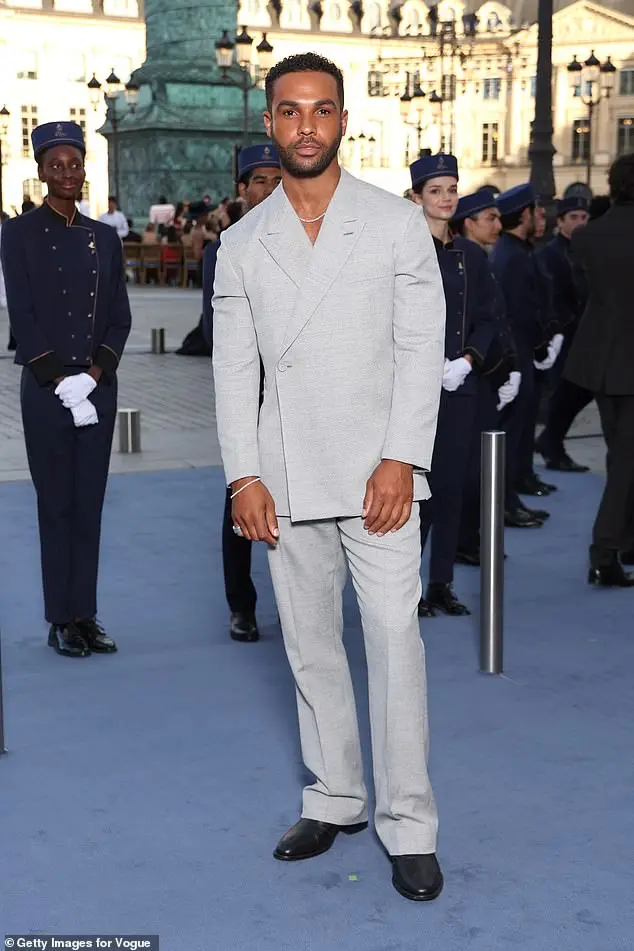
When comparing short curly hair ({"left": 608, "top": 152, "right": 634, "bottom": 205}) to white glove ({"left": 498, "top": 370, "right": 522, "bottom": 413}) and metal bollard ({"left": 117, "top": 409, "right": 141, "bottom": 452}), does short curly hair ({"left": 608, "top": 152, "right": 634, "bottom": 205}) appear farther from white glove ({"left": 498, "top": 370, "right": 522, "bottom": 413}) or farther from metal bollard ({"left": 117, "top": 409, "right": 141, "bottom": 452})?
metal bollard ({"left": 117, "top": 409, "right": 141, "bottom": 452})

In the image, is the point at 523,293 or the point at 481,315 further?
the point at 523,293

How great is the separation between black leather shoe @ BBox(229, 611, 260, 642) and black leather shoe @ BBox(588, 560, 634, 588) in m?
1.75

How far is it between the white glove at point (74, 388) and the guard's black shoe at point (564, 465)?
511 cm

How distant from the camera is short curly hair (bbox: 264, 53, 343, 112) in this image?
10.6 ft

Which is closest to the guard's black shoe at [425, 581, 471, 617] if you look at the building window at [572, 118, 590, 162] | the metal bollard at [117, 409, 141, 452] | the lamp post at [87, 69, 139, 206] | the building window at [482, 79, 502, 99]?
the metal bollard at [117, 409, 141, 452]

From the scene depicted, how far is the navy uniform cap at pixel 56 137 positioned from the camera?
5.20m

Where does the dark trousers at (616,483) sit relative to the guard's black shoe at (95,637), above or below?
above

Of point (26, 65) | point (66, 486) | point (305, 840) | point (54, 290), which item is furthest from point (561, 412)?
point (26, 65)

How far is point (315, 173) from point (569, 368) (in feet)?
11.4

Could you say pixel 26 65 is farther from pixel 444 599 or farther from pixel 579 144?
pixel 444 599

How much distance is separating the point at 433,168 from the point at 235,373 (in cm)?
254

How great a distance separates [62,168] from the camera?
17.0 ft

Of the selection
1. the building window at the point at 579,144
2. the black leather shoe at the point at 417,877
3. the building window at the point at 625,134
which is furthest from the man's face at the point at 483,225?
the building window at the point at 625,134

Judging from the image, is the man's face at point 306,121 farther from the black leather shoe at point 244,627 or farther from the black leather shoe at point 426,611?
the black leather shoe at point 426,611
